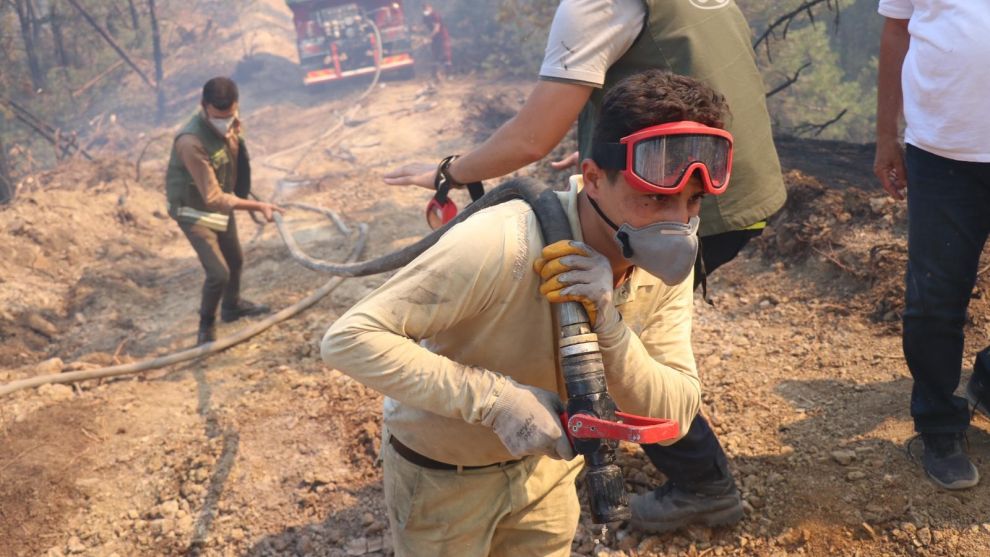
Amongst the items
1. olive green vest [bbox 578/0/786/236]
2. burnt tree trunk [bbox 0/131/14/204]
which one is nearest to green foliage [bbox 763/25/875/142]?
olive green vest [bbox 578/0/786/236]

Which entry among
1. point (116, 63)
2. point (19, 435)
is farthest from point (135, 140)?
point (19, 435)

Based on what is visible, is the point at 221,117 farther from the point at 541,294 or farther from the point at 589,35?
the point at 541,294

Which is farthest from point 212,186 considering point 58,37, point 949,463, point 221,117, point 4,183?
point 58,37

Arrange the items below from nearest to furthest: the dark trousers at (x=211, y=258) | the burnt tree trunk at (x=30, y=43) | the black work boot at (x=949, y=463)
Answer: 1. the black work boot at (x=949, y=463)
2. the dark trousers at (x=211, y=258)
3. the burnt tree trunk at (x=30, y=43)

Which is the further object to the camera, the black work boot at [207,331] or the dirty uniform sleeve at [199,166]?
the black work boot at [207,331]

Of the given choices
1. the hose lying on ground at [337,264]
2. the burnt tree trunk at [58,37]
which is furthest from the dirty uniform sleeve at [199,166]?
the burnt tree trunk at [58,37]

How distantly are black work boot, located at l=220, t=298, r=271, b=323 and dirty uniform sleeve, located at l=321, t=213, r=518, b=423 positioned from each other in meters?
4.61

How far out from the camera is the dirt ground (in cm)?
271

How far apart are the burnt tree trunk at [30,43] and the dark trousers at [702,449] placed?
12.9 m

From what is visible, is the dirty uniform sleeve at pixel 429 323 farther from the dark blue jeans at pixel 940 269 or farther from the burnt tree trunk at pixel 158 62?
the burnt tree trunk at pixel 158 62

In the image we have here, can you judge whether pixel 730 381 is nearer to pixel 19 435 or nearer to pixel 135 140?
pixel 19 435

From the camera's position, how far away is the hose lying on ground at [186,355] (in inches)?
178

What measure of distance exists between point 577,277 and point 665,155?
0.32 m

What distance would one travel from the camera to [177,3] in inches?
914
